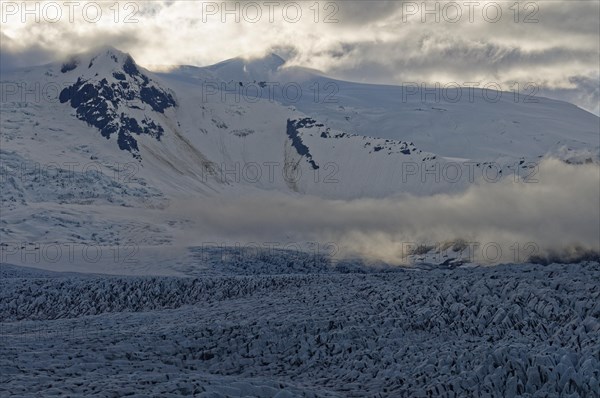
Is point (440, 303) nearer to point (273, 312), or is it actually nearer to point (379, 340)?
point (379, 340)

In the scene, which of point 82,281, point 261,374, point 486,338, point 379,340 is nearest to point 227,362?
point 261,374

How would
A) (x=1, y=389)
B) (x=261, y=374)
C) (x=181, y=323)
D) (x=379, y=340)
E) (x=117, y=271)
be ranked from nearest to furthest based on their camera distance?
(x=1, y=389) < (x=261, y=374) < (x=379, y=340) < (x=181, y=323) < (x=117, y=271)

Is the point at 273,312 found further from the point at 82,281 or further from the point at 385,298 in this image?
the point at 82,281

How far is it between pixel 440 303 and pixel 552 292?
29.5 ft

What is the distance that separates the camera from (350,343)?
66.2 m

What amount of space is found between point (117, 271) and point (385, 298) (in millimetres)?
129982

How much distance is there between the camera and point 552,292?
69.3 meters

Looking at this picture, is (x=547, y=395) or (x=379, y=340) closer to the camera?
(x=547, y=395)

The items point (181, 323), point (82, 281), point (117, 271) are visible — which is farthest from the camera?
point (117, 271)

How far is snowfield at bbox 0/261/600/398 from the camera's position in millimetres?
51188

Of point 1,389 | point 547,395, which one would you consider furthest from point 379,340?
point 1,389

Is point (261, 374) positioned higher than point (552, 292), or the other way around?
point (552, 292)

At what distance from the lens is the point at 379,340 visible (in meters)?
65.8

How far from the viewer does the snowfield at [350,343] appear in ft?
168
